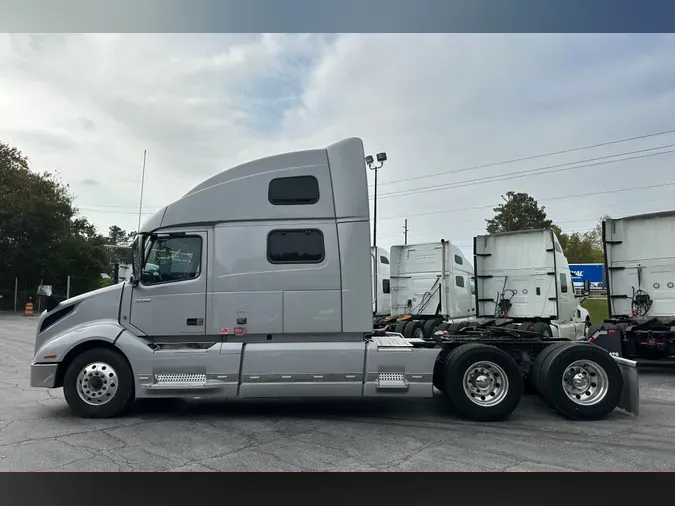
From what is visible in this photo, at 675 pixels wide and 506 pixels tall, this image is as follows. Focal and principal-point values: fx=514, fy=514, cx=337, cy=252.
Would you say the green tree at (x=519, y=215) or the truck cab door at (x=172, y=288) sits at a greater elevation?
the green tree at (x=519, y=215)

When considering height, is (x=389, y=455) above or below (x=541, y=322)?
below

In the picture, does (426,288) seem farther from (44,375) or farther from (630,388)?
(44,375)

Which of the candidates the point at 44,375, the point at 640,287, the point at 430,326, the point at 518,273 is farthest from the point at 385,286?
the point at 44,375

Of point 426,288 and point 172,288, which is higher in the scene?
point 426,288

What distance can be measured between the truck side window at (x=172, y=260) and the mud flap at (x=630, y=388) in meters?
6.16

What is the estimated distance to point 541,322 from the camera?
13.9 metres

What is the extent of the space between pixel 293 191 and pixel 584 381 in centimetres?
494

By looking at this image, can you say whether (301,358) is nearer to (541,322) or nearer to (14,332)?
(541,322)

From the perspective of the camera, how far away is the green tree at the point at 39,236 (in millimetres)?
37594

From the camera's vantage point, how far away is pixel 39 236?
1500 inches

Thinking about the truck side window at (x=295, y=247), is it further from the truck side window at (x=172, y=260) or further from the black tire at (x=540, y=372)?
the black tire at (x=540, y=372)

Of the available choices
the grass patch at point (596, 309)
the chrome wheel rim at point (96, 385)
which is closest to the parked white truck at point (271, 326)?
the chrome wheel rim at point (96, 385)

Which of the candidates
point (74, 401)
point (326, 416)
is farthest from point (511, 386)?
point (74, 401)
